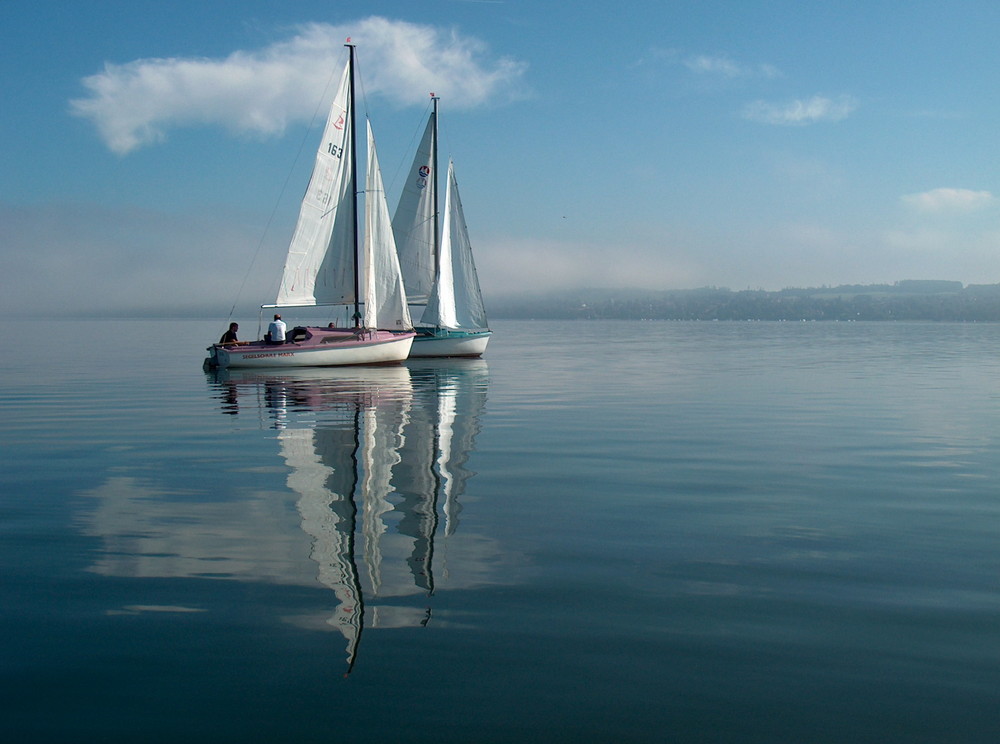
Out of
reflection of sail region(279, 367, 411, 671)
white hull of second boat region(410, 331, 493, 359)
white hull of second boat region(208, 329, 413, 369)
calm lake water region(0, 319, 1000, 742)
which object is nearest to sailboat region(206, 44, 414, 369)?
white hull of second boat region(208, 329, 413, 369)

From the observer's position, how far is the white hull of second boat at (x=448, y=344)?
54.5 m

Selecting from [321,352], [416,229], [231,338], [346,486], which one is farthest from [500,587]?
[416,229]

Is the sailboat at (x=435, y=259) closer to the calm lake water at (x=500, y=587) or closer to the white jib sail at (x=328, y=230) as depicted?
the white jib sail at (x=328, y=230)

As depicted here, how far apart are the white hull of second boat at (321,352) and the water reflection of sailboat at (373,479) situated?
8787 millimetres

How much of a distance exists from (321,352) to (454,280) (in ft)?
46.3

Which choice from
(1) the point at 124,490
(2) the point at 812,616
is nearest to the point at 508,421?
(1) the point at 124,490

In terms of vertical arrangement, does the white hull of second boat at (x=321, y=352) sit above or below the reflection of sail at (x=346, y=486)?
above

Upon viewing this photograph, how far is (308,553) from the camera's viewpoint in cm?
946

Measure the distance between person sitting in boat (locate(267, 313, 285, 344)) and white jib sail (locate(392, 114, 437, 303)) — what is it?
1341cm

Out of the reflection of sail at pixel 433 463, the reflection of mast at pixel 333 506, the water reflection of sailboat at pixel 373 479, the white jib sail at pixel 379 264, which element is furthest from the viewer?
the white jib sail at pixel 379 264

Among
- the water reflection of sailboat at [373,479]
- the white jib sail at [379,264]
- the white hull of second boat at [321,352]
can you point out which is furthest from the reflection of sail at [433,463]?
the white jib sail at [379,264]

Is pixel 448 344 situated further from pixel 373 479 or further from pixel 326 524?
pixel 326 524

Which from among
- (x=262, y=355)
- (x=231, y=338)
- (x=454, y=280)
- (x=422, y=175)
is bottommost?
(x=262, y=355)

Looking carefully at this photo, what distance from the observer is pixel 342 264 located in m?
47.1
